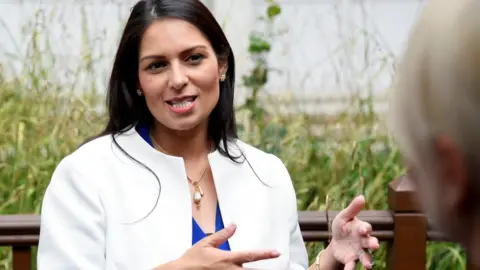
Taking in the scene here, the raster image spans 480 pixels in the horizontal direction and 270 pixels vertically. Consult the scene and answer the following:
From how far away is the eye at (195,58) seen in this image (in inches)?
86.8

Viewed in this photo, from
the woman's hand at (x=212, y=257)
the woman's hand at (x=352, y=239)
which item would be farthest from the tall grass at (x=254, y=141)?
the woman's hand at (x=212, y=257)

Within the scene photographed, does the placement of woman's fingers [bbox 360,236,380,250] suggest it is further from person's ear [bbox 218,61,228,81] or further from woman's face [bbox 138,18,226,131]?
person's ear [bbox 218,61,228,81]

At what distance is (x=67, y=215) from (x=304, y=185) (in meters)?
1.49

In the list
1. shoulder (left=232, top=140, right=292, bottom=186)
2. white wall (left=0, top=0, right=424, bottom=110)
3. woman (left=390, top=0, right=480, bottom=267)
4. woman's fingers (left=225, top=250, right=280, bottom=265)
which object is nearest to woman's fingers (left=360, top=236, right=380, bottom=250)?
woman's fingers (left=225, top=250, right=280, bottom=265)

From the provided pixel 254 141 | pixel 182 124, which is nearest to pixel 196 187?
pixel 182 124

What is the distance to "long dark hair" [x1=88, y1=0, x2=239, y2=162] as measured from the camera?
7.29 ft

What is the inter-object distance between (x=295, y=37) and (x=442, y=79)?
351 cm

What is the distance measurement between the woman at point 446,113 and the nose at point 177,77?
122 centimetres

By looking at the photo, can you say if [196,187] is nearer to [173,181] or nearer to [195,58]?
[173,181]

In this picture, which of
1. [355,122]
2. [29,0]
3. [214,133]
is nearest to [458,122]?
[214,133]

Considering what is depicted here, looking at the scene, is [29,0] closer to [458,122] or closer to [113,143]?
[113,143]

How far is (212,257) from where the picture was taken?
75.9 inches

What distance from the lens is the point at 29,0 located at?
454 cm

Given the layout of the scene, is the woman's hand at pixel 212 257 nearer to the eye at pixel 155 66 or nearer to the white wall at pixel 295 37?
the eye at pixel 155 66
